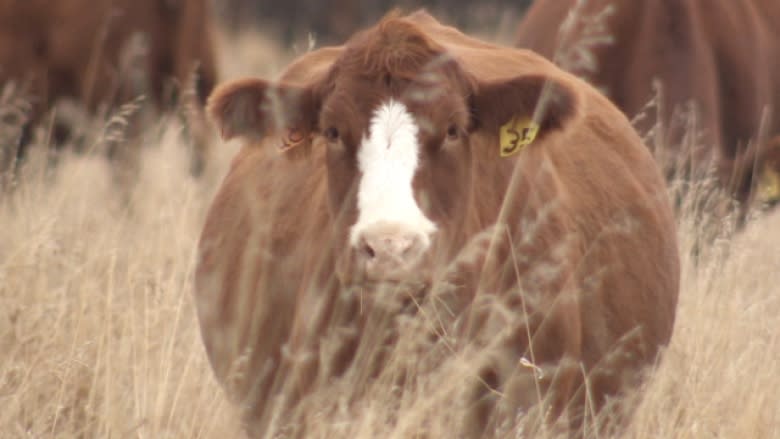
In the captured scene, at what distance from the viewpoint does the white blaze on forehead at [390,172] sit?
3.98 m

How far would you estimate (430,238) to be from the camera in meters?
4.02

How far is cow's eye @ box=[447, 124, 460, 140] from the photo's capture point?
427 centimetres

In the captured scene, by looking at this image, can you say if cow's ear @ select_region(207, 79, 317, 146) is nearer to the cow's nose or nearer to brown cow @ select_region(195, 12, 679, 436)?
brown cow @ select_region(195, 12, 679, 436)

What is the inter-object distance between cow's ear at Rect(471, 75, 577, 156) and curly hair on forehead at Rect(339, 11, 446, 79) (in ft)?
0.60

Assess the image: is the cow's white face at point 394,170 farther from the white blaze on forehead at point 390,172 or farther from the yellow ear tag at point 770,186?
the yellow ear tag at point 770,186

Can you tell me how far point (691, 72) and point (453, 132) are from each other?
3716mm

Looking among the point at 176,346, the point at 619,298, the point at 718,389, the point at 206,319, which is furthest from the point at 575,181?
the point at 176,346

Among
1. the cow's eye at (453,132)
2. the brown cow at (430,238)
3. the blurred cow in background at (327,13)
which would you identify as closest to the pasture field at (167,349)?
the brown cow at (430,238)

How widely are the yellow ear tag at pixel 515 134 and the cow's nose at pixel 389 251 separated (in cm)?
59

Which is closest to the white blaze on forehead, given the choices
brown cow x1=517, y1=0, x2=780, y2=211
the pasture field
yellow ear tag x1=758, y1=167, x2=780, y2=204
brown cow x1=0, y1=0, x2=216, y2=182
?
the pasture field

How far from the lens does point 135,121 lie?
9.27 metres

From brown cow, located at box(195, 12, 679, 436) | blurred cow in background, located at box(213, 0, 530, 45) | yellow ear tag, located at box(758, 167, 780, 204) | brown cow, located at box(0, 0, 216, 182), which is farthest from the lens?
blurred cow in background, located at box(213, 0, 530, 45)

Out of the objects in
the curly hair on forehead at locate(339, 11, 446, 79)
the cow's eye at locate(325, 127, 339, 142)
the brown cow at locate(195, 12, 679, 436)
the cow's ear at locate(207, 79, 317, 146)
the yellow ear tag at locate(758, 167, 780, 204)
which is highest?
the curly hair on forehead at locate(339, 11, 446, 79)

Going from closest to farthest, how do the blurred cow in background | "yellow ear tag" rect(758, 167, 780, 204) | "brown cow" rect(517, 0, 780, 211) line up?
"yellow ear tag" rect(758, 167, 780, 204), "brown cow" rect(517, 0, 780, 211), the blurred cow in background
